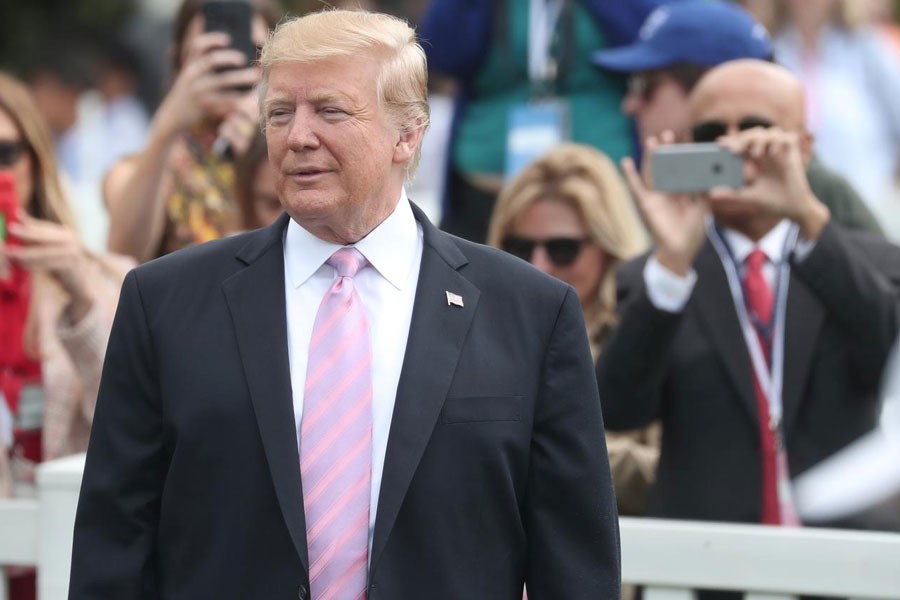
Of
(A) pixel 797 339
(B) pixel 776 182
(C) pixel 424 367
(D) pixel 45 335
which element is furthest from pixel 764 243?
(D) pixel 45 335

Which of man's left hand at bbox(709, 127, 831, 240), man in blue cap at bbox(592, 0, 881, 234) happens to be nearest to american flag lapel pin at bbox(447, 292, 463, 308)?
man's left hand at bbox(709, 127, 831, 240)

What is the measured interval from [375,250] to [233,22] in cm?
238

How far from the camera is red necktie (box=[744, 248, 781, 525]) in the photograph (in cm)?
425

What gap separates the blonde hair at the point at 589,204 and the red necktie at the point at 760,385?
0.62m

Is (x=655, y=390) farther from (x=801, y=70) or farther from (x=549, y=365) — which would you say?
(x=801, y=70)

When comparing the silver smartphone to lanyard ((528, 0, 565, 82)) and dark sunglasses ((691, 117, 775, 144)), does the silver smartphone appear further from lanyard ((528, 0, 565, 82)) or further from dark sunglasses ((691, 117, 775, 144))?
lanyard ((528, 0, 565, 82))

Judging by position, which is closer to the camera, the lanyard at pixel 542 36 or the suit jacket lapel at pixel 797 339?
the suit jacket lapel at pixel 797 339

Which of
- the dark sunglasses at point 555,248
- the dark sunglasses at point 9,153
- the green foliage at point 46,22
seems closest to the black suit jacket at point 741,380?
the dark sunglasses at point 555,248

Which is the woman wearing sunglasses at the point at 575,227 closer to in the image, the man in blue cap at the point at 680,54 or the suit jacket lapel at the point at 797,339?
the man in blue cap at the point at 680,54

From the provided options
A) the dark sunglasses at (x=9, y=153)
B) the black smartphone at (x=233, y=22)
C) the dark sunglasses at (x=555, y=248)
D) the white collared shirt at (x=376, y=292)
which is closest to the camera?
the white collared shirt at (x=376, y=292)

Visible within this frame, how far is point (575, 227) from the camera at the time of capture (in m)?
5.12

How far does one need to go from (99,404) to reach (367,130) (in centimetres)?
72

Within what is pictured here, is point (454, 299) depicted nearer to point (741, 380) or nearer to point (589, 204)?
point (741, 380)

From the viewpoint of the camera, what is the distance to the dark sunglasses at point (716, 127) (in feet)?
15.2
